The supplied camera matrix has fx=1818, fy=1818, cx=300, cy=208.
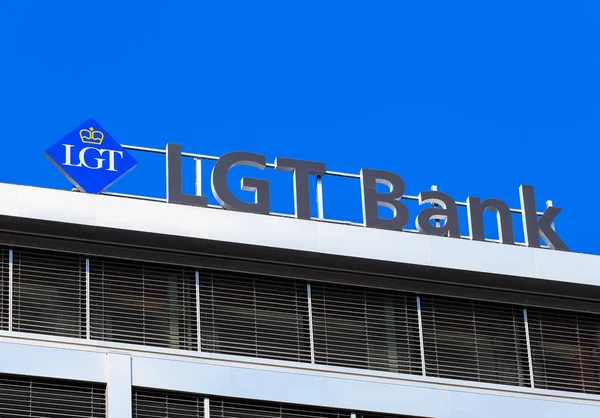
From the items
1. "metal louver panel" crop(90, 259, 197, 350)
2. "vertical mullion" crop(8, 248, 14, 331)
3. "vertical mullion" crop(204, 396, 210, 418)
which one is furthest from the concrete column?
"vertical mullion" crop(8, 248, 14, 331)

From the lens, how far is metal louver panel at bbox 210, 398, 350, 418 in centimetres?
4103

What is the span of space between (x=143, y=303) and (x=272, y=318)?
3141 millimetres

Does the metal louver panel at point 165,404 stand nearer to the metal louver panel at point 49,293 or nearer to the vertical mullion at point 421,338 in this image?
the metal louver panel at point 49,293

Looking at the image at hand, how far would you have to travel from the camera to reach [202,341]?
41.8 metres

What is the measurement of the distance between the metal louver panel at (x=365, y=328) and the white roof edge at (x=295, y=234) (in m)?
1.11

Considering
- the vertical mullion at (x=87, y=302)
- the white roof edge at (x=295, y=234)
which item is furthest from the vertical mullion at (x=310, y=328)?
the vertical mullion at (x=87, y=302)

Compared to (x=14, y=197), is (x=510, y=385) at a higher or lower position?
lower

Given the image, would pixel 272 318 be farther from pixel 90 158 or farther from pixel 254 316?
pixel 90 158

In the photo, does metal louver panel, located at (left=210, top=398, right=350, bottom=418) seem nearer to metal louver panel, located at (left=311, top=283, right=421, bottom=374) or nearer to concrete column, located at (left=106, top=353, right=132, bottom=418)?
metal louver panel, located at (left=311, top=283, right=421, bottom=374)

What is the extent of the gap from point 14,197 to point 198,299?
488cm

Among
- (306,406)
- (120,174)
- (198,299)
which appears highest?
(120,174)

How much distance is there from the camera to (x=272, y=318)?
42906 mm

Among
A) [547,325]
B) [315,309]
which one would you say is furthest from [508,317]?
[315,309]

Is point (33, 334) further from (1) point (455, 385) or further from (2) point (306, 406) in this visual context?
(1) point (455, 385)
